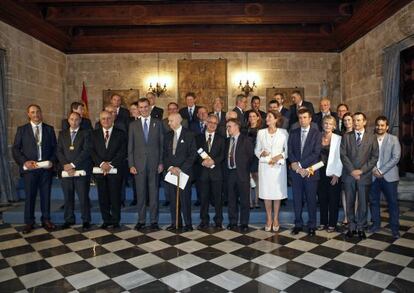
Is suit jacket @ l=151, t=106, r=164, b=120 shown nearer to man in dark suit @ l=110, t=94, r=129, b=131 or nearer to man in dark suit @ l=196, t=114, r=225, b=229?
man in dark suit @ l=110, t=94, r=129, b=131

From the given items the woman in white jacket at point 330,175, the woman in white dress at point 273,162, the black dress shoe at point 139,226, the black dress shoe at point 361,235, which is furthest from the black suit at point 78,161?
the black dress shoe at point 361,235

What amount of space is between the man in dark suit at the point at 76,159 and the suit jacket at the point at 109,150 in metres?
0.13

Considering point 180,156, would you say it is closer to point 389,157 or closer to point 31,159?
point 31,159

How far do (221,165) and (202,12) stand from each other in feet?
13.8

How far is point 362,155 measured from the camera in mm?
4062

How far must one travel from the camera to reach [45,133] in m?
4.68

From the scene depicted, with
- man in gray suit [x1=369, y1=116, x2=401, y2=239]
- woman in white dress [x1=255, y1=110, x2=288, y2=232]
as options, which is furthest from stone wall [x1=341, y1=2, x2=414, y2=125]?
woman in white dress [x1=255, y1=110, x2=288, y2=232]

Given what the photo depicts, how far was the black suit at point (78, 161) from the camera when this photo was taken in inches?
182

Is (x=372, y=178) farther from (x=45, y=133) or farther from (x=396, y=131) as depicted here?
(x=45, y=133)

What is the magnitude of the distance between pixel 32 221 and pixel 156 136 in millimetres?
2158

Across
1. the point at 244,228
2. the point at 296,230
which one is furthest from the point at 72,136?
the point at 296,230

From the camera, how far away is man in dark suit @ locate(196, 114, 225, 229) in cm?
447

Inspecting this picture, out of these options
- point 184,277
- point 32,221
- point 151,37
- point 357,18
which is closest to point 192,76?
point 151,37

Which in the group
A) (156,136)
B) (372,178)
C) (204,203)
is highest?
(156,136)
